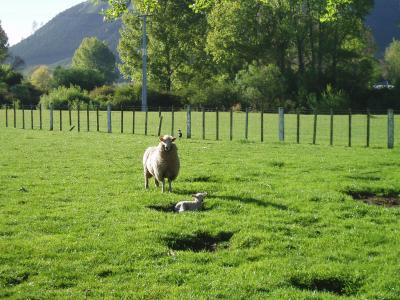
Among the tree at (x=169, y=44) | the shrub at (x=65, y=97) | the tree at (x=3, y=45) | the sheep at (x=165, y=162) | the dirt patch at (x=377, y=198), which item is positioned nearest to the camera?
the dirt patch at (x=377, y=198)

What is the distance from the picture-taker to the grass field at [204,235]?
796 cm

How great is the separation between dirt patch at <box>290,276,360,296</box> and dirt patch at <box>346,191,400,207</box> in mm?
5672

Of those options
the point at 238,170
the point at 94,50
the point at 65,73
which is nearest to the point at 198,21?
the point at 65,73

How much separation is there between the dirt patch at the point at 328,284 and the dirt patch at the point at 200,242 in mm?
1995

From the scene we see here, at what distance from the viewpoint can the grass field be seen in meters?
7.96

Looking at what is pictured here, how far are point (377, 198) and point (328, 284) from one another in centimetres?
654

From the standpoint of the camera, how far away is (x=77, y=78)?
9550 centimetres

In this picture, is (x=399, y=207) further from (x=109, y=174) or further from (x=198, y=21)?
(x=198, y=21)

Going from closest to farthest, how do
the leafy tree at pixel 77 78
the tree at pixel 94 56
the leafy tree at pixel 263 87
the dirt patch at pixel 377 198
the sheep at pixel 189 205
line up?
the sheep at pixel 189 205 → the dirt patch at pixel 377 198 → the leafy tree at pixel 263 87 → the leafy tree at pixel 77 78 → the tree at pixel 94 56

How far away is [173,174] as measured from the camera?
14.8 meters

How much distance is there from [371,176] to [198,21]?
74318 millimetres

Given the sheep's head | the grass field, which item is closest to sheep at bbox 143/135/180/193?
the sheep's head

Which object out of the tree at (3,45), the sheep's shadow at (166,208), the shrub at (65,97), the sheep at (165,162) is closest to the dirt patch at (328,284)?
the sheep's shadow at (166,208)

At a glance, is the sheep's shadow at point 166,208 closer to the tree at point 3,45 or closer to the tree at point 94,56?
the tree at point 3,45
